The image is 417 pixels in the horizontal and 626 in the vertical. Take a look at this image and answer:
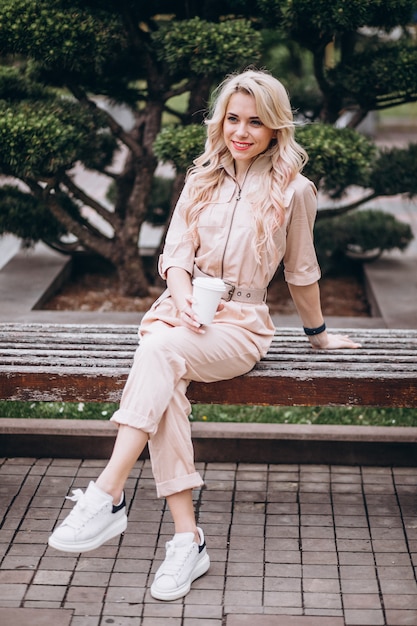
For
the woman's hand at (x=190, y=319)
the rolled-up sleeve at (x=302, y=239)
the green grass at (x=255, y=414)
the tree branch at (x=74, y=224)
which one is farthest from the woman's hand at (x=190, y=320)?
the tree branch at (x=74, y=224)

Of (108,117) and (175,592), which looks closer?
(175,592)

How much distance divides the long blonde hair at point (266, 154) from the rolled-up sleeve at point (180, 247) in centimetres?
3

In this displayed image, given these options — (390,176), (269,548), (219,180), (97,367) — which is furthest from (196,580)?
(390,176)

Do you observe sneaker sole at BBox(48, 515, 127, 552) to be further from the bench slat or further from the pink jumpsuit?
the bench slat

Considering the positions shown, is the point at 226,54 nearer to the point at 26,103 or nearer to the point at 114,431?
the point at 26,103

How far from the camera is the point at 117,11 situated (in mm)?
6289

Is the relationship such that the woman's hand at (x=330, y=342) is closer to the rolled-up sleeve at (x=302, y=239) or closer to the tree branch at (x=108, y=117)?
the rolled-up sleeve at (x=302, y=239)

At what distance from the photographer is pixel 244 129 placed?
3.88 m

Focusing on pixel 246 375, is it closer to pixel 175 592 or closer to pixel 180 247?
pixel 180 247

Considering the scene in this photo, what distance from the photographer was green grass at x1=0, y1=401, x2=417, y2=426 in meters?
5.20

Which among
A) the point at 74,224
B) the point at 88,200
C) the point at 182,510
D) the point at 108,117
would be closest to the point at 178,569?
the point at 182,510

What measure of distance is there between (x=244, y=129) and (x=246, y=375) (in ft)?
3.21

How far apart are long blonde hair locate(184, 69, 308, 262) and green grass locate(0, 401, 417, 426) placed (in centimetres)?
154

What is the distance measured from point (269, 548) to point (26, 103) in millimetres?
3321
